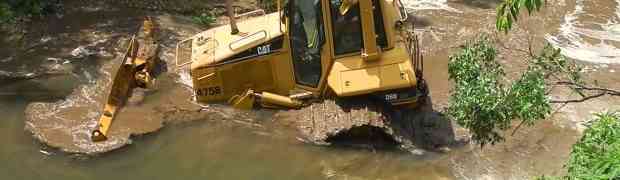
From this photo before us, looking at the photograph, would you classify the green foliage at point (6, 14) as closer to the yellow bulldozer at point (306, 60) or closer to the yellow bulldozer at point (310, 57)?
the yellow bulldozer at point (306, 60)

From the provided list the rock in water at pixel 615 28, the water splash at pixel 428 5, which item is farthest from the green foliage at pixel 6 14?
the rock in water at pixel 615 28

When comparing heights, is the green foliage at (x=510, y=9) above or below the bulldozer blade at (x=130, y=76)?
above

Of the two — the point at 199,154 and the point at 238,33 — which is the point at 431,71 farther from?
the point at 199,154

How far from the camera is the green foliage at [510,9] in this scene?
3.78 metres

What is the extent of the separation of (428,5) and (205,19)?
14.4 feet

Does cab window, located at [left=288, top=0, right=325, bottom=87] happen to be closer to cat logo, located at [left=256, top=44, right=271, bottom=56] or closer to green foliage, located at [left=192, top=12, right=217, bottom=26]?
cat logo, located at [left=256, top=44, right=271, bottom=56]

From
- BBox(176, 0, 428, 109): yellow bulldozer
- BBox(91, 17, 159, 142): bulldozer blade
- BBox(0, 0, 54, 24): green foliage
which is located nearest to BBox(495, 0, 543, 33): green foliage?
BBox(176, 0, 428, 109): yellow bulldozer

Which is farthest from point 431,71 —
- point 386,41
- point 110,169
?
point 110,169

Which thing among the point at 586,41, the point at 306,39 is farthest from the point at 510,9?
the point at 586,41

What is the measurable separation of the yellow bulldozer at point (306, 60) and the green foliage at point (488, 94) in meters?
2.88

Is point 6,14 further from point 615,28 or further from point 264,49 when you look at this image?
point 615,28

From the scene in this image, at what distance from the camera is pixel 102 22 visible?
12133mm

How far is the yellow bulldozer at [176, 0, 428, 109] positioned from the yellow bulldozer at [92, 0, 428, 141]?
0.01 m

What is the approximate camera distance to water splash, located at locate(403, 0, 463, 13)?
44.4 feet
